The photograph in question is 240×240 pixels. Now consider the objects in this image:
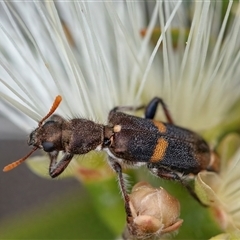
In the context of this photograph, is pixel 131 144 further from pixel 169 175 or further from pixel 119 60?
pixel 119 60

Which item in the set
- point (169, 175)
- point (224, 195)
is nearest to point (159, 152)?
point (169, 175)

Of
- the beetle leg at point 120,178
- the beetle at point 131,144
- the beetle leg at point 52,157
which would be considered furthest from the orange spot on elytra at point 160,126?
the beetle leg at point 52,157

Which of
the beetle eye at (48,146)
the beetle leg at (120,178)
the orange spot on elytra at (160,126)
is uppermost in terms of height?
the beetle eye at (48,146)

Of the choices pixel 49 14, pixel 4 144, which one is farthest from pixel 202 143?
pixel 4 144

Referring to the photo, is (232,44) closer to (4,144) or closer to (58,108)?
(58,108)

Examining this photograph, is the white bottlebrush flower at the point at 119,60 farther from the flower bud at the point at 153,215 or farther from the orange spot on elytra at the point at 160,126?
the flower bud at the point at 153,215

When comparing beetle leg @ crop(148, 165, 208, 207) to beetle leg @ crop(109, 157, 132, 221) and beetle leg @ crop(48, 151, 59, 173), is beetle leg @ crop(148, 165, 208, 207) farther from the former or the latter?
beetle leg @ crop(48, 151, 59, 173)

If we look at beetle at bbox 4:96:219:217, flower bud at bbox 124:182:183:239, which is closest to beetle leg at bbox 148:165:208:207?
beetle at bbox 4:96:219:217
